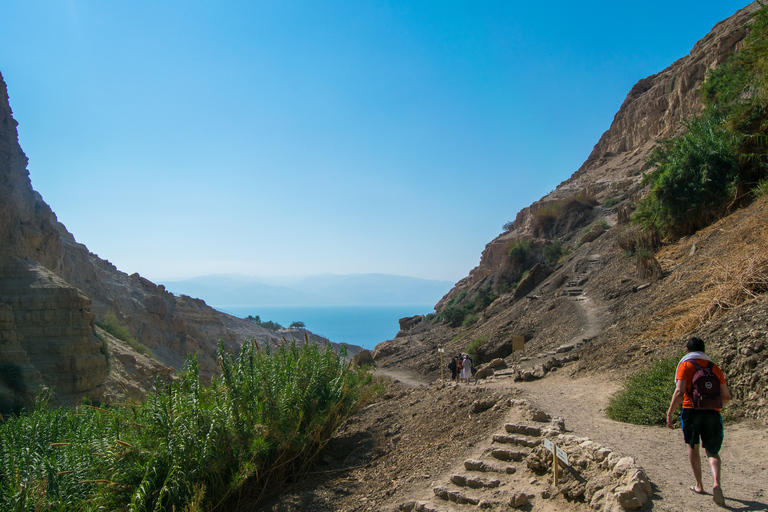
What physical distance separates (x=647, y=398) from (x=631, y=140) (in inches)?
1995

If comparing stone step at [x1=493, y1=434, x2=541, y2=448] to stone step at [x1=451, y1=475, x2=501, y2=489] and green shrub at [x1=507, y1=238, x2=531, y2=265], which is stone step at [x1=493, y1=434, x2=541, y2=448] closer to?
stone step at [x1=451, y1=475, x2=501, y2=489]

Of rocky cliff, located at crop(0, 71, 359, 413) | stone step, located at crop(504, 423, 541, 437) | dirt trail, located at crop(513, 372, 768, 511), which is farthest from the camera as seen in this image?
rocky cliff, located at crop(0, 71, 359, 413)

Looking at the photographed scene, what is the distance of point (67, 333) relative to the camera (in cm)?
2214

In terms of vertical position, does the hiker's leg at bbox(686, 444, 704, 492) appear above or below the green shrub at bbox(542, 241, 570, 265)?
below

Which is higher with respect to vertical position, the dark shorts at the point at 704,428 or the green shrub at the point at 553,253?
the green shrub at the point at 553,253

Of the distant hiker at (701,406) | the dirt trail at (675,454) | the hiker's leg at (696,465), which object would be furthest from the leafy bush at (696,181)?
the hiker's leg at (696,465)

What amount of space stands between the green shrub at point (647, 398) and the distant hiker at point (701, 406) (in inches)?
101

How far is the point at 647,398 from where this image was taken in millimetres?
7316

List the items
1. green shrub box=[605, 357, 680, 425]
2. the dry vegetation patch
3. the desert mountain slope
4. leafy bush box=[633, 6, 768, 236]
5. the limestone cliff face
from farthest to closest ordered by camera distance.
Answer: the limestone cliff face → leafy bush box=[633, 6, 768, 236] → the dry vegetation patch → green shrub box=[605, 357, 680, 425] → the desert mountain slope

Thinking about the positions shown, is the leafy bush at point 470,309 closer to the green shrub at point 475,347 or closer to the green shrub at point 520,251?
the green shrub at point 520,251

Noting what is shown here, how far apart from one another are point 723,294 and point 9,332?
26623 millimetres

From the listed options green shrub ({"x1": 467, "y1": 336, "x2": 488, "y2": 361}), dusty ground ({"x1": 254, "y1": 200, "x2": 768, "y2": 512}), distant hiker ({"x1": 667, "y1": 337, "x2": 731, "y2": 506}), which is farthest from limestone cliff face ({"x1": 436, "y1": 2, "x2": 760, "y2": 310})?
distant hiker ({"x1": 667, "y1": 337, "x2": 731, "y2": 506})

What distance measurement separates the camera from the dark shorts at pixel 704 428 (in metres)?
4.40

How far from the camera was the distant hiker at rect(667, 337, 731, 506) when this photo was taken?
14.5 ft
